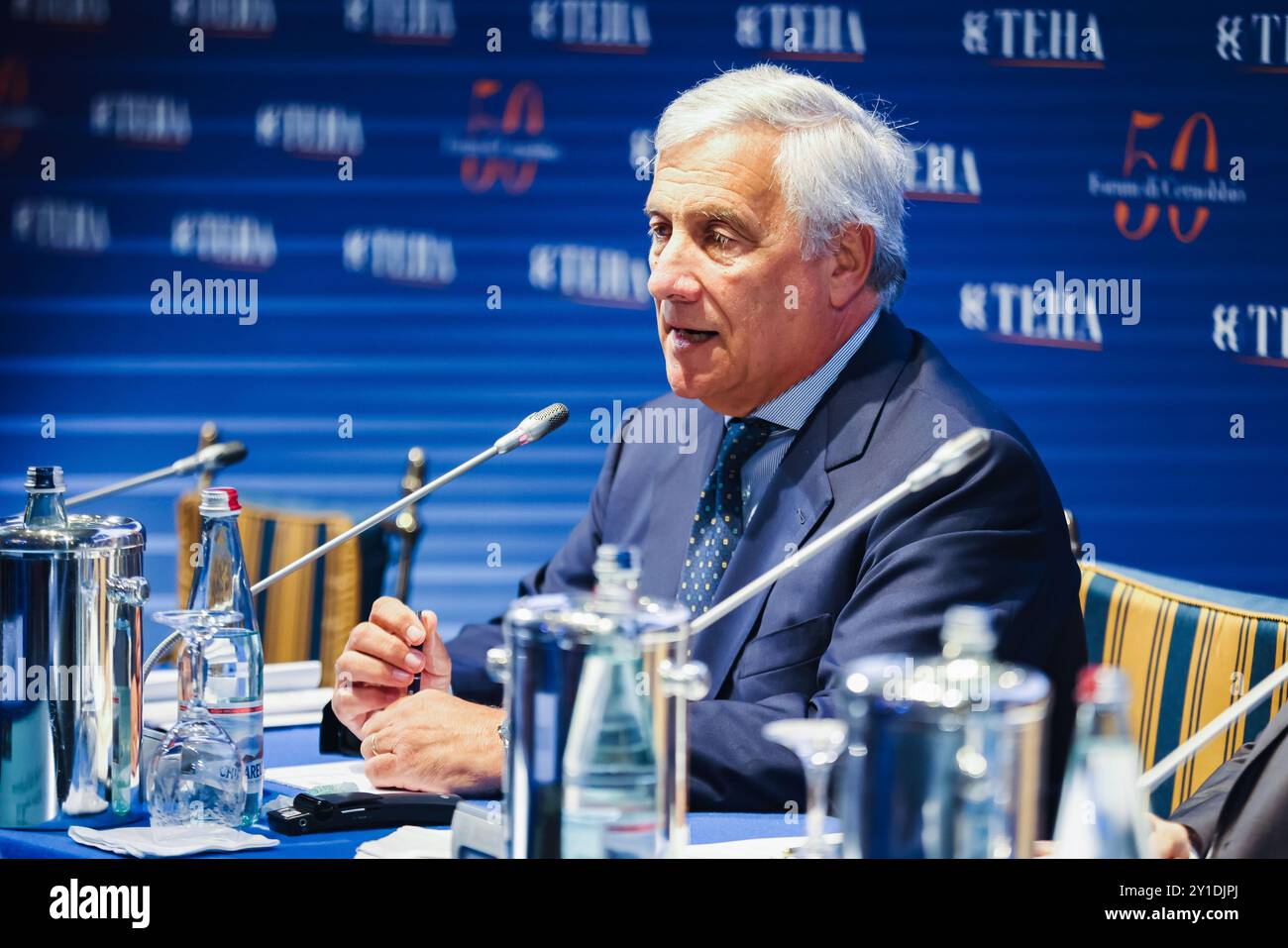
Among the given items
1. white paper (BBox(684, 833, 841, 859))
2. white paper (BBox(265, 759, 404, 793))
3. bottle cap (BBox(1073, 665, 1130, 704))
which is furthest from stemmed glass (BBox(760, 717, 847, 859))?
white paper (BBox(265, 759, 404, 793))

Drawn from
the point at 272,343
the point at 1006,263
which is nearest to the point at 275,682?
the point at 272,343

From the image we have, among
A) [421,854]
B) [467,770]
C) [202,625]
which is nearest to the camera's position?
[421,854]

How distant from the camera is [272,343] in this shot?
4555mm

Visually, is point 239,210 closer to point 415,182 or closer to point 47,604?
point 415,182

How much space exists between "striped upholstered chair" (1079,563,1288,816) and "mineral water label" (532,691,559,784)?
1.26 metres

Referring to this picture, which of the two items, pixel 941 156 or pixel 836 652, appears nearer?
pixel 836 652

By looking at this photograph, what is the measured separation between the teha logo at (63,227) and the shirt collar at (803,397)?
9.02 feet

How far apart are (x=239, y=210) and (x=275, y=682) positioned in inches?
93.9

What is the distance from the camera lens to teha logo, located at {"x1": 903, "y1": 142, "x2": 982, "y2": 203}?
4.42 metres

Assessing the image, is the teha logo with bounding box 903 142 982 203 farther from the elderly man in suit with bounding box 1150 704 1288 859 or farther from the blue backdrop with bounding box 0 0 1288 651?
the elderly man in suit with bounding box 1150 704 1288 859

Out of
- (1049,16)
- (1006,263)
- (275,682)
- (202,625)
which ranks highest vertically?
(1049,16)

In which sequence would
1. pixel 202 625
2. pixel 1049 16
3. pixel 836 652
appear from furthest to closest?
pixel 1049 16 → pixel 836 652 → pixel 202 625

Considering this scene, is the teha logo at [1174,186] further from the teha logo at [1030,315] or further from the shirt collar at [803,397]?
the shirt collar at [803,397]

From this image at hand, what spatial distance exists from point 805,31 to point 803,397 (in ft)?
6.84
